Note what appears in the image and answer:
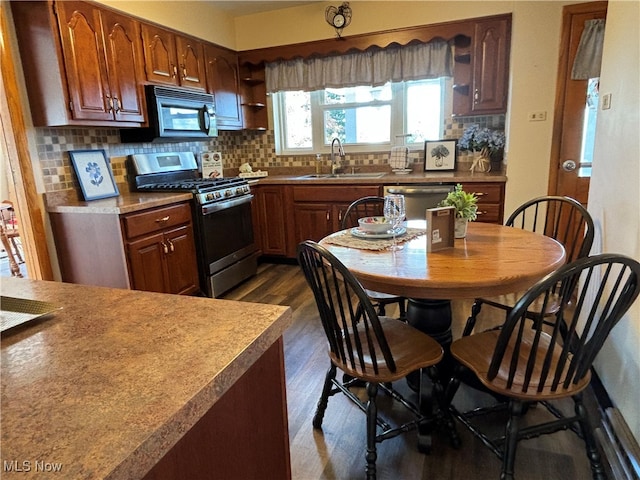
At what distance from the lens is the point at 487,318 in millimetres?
2744

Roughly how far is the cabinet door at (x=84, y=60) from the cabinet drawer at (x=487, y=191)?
279 centimetres

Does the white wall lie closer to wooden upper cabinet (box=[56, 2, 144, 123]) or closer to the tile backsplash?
the tile backsplash

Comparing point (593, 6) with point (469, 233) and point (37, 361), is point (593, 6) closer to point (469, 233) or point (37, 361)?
point (469, 233)

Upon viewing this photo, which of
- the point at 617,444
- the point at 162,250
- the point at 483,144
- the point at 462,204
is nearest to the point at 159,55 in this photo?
the point at 162,250

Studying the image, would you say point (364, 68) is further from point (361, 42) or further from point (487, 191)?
point (487, 191)

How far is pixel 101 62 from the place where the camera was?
268cm

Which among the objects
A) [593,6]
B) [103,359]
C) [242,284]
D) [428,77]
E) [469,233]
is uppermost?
[593,6]

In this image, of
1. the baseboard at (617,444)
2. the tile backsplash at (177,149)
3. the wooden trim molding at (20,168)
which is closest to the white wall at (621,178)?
the baseboard at (617,444)

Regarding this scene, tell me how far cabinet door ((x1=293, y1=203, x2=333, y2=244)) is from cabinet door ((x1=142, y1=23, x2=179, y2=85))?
60.9 inches

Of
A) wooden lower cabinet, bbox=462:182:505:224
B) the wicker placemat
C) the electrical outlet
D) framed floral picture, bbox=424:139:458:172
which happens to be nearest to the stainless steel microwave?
the wicker placemat

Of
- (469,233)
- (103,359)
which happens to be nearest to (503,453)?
(469,233)

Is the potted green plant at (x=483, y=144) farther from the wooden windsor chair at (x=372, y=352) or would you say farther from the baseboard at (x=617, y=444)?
the wooden windsor chair at (x=372, y=352)

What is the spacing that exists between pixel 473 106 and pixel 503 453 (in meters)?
2.91

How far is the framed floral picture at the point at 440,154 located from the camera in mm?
3804
